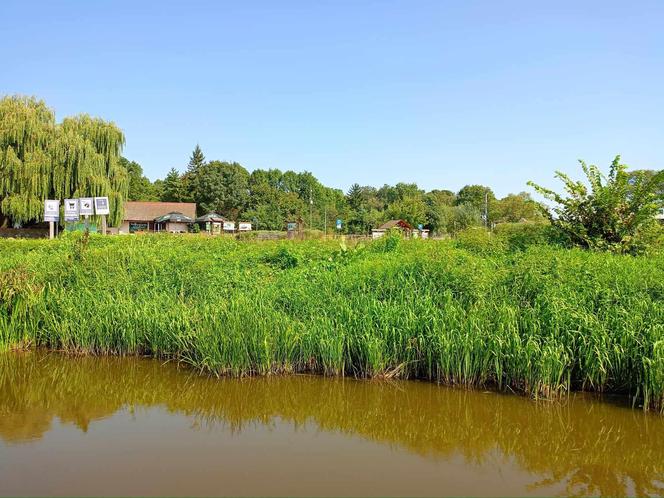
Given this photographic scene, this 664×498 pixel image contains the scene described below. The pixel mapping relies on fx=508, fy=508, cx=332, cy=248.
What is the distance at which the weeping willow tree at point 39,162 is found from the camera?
25703 mm

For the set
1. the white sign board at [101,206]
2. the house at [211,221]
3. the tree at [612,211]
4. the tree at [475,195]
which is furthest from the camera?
the tree at [475,195]

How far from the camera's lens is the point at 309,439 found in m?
5.15

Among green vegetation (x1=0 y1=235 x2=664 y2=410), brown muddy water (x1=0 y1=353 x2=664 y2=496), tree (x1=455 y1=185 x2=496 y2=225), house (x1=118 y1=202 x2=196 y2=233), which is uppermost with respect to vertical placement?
tree (x1=455 y1=185 x2=496 y2=225)

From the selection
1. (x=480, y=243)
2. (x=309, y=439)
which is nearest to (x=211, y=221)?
(x=480, y=243)

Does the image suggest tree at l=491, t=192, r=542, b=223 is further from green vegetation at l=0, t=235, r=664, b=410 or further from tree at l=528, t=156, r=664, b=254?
green vegetation at l=0, t=235, r=664, b=410

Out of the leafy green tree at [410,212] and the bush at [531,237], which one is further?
the leafy green tree at [410,212]

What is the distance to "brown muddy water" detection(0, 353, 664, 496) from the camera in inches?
168

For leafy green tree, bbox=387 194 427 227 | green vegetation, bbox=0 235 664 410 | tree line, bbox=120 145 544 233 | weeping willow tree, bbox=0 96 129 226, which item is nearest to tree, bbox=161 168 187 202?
tree line, bbox=120 145 544 233

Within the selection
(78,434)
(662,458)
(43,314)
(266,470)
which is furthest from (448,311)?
(43,314)

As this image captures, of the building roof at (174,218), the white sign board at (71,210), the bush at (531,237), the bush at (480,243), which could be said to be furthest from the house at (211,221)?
the bush at (531,237)

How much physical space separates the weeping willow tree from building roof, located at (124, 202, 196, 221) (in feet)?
76.7

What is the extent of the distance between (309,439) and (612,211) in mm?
8640

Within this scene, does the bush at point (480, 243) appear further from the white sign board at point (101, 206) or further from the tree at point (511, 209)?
the tree at point (511, 209)

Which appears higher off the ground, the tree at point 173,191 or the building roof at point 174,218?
the tree at point 173,191
